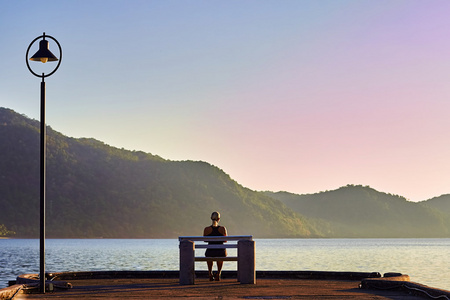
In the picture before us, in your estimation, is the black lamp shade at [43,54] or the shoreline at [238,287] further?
the black lamp shade at [43,54]

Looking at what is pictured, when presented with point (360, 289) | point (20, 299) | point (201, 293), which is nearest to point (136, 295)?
point (201, 293)

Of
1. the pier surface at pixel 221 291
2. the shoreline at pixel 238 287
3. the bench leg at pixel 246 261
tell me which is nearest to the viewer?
the pier surface at pixel 221 291

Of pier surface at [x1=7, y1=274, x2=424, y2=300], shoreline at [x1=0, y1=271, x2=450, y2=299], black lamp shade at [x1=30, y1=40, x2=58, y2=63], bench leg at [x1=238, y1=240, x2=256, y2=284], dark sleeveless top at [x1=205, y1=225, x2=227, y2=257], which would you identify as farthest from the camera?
dark sleeveless top at [x1=205, y1=225, x2=227, y2=257]

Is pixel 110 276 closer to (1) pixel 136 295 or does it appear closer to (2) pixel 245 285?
(2) pixel 245 285

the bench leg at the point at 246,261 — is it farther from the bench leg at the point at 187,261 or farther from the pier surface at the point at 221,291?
the bench leg at the point at 187,261

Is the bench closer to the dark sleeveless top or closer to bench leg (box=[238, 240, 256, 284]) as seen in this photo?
bench leg (box=[238, 240, 256, 284])

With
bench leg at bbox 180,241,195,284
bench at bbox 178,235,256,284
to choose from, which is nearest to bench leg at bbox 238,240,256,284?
bench at bbox 178,235,256,284

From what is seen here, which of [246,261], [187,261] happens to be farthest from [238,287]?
[187,261]

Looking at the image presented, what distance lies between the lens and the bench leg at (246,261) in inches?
669

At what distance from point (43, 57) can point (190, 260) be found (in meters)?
5.51

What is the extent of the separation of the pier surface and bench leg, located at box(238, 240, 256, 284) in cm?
23

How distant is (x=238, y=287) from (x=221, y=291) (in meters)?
1.20

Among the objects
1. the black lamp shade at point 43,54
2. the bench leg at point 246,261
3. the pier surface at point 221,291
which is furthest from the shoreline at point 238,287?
the black lamp shade at point 43,54

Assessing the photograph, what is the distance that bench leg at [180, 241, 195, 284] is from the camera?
1705 centimetres
